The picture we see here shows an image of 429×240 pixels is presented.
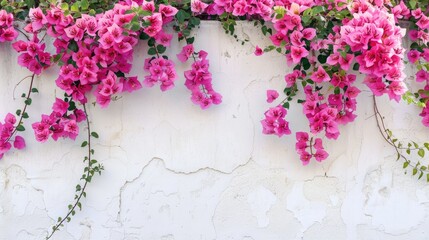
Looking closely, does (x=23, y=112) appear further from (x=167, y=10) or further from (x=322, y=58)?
(x=322, y=58)

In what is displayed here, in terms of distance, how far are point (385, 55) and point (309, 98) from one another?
0.34 m

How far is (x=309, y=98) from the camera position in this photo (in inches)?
83.0

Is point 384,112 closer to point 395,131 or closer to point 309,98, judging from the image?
point 395,131

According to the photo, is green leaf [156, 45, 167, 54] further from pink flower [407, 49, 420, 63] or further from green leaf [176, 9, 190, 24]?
pink flower [407, 49, 420, 63]

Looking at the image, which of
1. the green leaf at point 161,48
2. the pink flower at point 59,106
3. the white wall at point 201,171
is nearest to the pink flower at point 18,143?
the white wall at point 201,171

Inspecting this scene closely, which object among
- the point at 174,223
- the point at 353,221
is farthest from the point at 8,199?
the point at 353,221

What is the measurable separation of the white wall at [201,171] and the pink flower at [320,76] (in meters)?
0.16

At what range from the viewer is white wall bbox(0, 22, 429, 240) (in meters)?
2.15

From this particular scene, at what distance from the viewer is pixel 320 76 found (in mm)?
2068

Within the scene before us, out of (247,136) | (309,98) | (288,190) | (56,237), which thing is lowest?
(56,237)

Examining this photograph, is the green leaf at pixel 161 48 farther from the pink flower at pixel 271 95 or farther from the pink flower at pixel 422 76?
the pink flower at pixel 422 76

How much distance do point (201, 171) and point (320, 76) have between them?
24.1 inches

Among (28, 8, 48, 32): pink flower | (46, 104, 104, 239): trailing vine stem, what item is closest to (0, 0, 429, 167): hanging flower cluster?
(28, 8, 48, 32): pink flower

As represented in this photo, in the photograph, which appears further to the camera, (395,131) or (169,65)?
(395,131)
